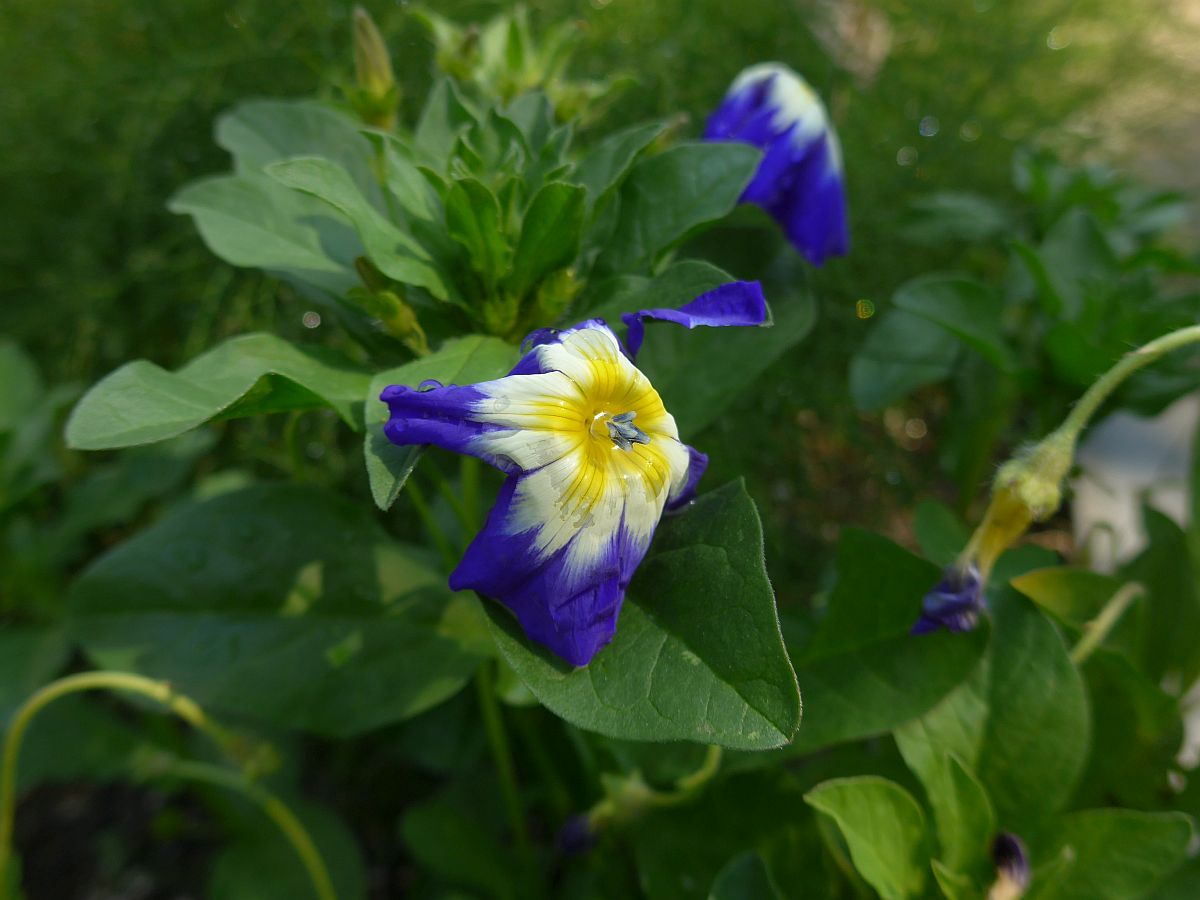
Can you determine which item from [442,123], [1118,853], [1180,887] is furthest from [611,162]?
[1180,887]

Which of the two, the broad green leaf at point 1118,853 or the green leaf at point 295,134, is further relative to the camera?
the green leaf at point 295,134

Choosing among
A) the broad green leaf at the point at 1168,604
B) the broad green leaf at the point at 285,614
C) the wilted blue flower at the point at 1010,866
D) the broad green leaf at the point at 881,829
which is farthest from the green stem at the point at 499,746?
the broad green leaf at the point at 1168,604

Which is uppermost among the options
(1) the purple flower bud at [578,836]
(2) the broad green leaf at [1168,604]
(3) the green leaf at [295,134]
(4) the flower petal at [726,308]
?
(4) the flower petal at [726,308]

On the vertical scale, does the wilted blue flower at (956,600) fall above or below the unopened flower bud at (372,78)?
below

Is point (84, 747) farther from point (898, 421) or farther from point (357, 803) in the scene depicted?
point (898, 421)

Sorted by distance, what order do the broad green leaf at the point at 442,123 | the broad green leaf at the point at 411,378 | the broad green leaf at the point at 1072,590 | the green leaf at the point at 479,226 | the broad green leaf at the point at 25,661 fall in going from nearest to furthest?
the broad green leaf at the point at 411,378
the green leaf at the point at 479,226
the broad green leaf at the point at 442,123
the broad green leaf at the point at 1072,590
the broad green leaf at the point at 25,661

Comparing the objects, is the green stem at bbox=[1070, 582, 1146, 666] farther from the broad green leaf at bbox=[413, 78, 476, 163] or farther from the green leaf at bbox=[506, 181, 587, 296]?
the broad green leaf at bbox=[413, 78, 476, 163]

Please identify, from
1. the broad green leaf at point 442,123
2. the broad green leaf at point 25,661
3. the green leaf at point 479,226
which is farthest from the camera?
the broad green leaf at point 25,661

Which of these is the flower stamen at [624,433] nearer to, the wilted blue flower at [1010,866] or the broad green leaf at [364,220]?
the broad green leaf at [364,220]
